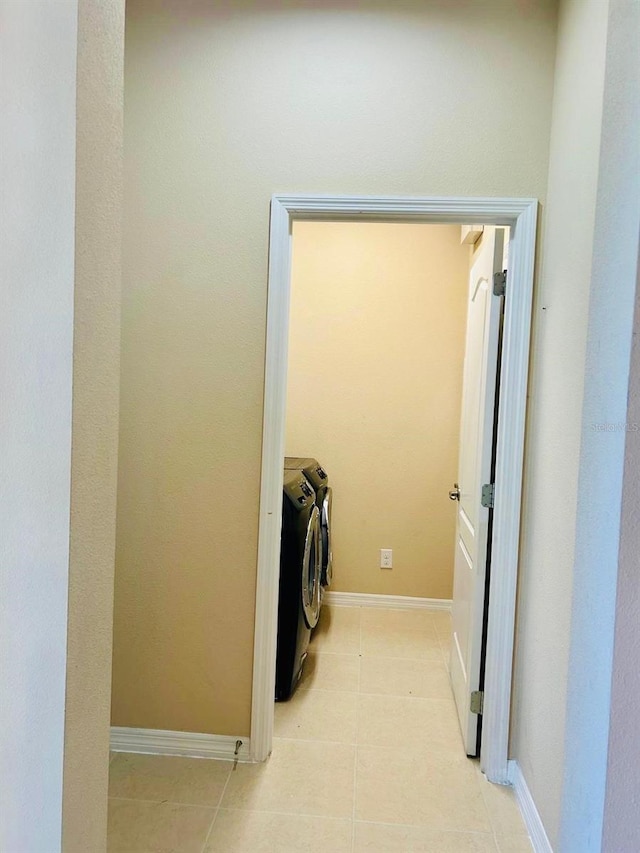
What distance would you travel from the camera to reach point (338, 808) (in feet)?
5.50

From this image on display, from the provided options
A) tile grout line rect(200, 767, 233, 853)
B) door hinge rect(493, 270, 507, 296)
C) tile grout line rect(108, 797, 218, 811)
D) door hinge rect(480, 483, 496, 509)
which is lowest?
tile grout line rect(108, 797, 218, 811)

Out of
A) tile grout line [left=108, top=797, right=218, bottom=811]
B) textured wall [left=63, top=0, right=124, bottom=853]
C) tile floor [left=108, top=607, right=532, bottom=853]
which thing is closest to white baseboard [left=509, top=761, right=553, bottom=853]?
tile floor [left=108, top=607, right=532, bottom=853]

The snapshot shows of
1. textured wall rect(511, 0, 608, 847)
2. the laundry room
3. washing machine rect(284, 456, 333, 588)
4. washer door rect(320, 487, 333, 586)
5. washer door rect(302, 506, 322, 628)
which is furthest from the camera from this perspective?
the laundry room

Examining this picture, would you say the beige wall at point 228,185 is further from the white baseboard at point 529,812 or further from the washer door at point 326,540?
the washer door at point 326,540

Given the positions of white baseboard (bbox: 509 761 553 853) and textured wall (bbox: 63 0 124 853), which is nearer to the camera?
textured wall (bbox: 63 0 124 853)

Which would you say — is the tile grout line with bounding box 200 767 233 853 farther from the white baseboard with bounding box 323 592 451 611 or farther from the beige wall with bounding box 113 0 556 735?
the white baseboard with bounding box 323 592 451 611

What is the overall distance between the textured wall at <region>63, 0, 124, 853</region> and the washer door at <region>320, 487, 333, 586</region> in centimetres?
197

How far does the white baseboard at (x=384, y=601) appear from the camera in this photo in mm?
3350

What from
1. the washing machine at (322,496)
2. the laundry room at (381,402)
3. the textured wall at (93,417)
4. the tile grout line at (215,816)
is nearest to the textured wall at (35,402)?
the textured wall at (93,417)

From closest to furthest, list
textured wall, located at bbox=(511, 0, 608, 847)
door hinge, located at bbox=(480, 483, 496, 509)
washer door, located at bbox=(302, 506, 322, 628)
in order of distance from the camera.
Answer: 1. textured wall, located at bbox=(511, 0, 608, 847)
2. door hinge, located at bbox=(480, 483, 496, 509)
3. washer door, located at bbox=(302, 506, 322, 628)

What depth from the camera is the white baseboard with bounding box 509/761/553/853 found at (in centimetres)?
150

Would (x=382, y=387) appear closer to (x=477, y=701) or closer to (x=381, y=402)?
(x=381, y=402)

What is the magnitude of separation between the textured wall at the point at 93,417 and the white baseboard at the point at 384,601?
2492mm

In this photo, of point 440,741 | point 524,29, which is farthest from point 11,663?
point 524,29
